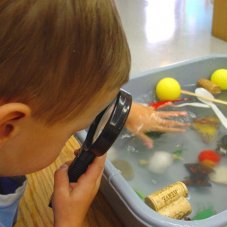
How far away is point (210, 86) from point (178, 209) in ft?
1.10

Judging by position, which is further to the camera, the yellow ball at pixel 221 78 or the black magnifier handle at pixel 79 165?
the yellow ball at pixel 221 78

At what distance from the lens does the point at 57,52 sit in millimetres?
267

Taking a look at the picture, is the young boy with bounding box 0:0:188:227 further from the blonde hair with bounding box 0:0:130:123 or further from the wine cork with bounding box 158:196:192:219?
the wine cork with bounding box 158:196:192:219

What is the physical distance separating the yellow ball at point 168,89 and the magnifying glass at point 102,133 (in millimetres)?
275

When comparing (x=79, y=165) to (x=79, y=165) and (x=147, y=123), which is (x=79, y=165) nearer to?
(x=79, y=165)

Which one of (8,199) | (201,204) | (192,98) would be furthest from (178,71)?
(8,199)

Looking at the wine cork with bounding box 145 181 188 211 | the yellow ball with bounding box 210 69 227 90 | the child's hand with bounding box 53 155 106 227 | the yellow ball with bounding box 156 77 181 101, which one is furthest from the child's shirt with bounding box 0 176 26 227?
the yellow ball with bounding box 210 69 227 90

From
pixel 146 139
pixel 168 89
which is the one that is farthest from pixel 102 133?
pixel 168 89

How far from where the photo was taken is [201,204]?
1.63 feet

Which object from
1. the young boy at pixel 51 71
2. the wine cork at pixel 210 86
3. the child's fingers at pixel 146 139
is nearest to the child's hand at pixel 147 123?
the child's fingers at pixel 146 139

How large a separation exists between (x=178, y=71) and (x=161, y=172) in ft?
0.79

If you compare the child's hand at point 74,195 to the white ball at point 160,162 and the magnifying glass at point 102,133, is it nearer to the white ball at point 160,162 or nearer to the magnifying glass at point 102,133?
the magnifying glass at point 102,133

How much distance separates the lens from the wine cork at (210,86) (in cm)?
71

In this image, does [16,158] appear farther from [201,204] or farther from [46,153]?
[201,204]
